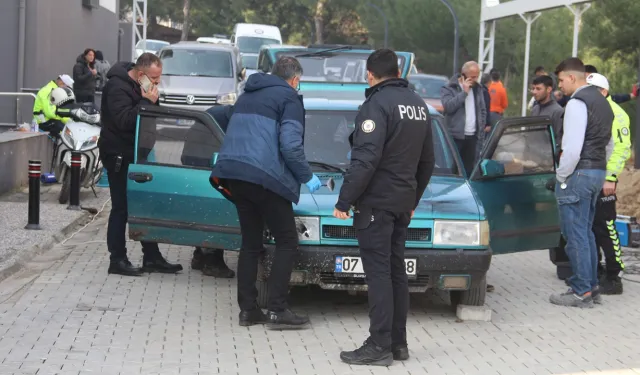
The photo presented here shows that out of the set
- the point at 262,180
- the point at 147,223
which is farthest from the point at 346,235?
the point at 147,223

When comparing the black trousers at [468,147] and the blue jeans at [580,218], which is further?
the black trousers at [468,147]

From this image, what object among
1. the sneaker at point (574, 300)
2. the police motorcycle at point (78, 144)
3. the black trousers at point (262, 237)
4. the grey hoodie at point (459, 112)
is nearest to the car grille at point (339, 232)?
the black trousers at point (262, 237)

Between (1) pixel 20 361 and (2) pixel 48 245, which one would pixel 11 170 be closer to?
(2) pixel 48 245

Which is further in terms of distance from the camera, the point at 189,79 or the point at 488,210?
the point at 189,79

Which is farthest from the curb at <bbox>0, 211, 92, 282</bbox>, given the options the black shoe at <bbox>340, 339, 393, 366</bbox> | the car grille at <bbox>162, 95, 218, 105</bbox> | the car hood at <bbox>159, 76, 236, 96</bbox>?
the car hood at <bbox>159, 76, 236, 96</bbox>

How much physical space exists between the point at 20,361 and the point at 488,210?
12.6ft

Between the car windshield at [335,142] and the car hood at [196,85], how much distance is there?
1398cm

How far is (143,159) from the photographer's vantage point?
29.3 feet

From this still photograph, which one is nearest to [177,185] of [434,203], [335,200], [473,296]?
[335,200]

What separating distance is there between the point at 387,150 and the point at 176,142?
2987 mm

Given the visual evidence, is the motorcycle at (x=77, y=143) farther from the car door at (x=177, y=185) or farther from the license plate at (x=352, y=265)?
the license plate at (x=352, y=265)

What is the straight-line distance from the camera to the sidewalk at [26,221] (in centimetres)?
997

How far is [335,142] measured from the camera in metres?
8.79

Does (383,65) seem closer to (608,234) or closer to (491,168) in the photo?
(491,168)
